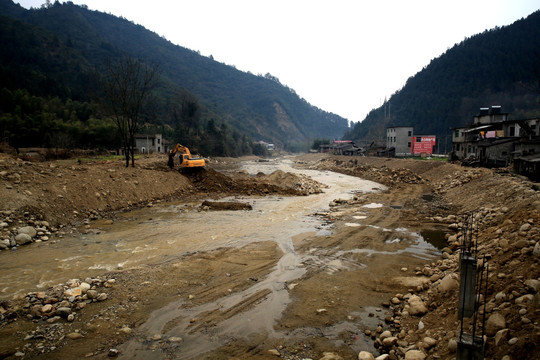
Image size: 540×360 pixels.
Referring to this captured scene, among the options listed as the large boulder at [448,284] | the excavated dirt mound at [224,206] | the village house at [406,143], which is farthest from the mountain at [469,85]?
the large boulder at [448,284]

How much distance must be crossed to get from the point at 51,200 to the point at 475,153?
39117 mm

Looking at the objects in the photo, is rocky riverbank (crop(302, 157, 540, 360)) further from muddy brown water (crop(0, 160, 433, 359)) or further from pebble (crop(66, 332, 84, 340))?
pebble (crop(66, 332, 84, 340))

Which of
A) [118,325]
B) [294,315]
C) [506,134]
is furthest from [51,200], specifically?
[506,134]

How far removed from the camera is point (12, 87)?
52.7m

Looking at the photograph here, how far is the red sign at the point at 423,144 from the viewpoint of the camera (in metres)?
54.2

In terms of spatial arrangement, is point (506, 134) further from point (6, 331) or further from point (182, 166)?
point (6, 331)

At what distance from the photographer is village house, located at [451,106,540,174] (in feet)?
75.8

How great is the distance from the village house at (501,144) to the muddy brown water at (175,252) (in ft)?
53.6

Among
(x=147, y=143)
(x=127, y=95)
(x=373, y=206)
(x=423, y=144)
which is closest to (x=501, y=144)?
(x=373, y=206)

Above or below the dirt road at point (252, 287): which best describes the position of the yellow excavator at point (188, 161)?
above

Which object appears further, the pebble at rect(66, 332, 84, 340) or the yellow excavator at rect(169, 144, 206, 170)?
the yellow excavator at rect(169, 144, 206, 170)

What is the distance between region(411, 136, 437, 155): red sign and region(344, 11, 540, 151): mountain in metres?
19.3

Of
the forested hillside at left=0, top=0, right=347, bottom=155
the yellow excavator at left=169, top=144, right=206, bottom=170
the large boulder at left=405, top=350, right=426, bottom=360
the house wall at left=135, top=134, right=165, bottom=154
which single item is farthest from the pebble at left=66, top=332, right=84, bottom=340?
the house wall at left=135, top=134, right=165, bottom=154

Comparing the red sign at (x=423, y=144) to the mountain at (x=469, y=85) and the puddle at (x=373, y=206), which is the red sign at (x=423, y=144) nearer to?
the mountain at (x=469, y=85)
